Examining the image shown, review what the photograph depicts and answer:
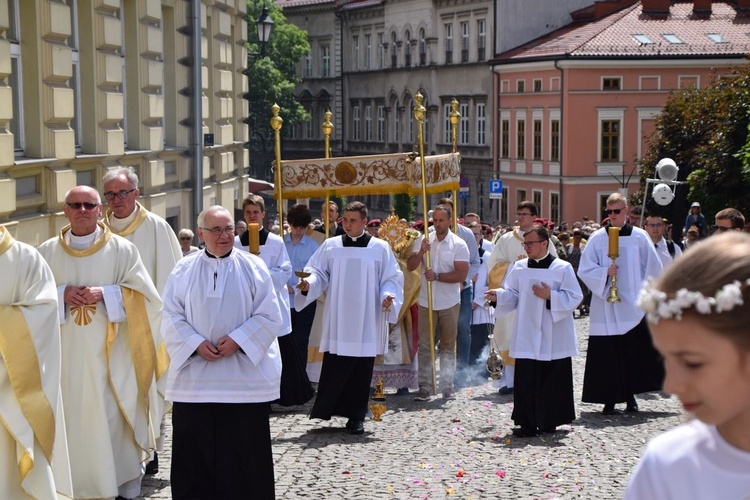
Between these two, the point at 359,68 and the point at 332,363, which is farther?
the point at 359,68

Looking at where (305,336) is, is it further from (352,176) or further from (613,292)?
(613,292)

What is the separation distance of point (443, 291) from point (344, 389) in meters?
2.73

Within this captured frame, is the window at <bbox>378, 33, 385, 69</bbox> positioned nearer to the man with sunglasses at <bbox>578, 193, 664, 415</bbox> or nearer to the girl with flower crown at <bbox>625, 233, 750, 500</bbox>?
the man with sunglasses at <bbox>578, 193, 664, 415</bbox>

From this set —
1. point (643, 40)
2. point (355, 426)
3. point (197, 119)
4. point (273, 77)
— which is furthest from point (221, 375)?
point (273, 77)

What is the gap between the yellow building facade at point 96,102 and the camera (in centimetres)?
1392

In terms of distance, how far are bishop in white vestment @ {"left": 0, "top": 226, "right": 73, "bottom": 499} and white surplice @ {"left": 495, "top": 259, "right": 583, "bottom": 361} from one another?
4597 millimetres

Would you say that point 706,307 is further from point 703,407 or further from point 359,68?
point 359,68

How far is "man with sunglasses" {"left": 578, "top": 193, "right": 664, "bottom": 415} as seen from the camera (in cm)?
1209

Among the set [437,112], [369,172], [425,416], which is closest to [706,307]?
[425,416]

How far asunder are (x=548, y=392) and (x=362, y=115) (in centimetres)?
6341

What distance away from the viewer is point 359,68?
73688mm

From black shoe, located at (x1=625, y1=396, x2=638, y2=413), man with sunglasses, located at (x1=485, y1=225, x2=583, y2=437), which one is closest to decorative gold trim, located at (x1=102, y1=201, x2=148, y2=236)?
man with sunglasses, located at (x1=485, y1=225, x2=583, y2=437)

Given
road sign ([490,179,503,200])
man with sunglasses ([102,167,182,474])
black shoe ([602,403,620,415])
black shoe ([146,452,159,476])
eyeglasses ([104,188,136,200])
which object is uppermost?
eyeglasses ([104,188,136,200])

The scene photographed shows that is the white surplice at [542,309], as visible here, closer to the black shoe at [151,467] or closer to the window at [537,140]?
the black shoe at [151,467]
